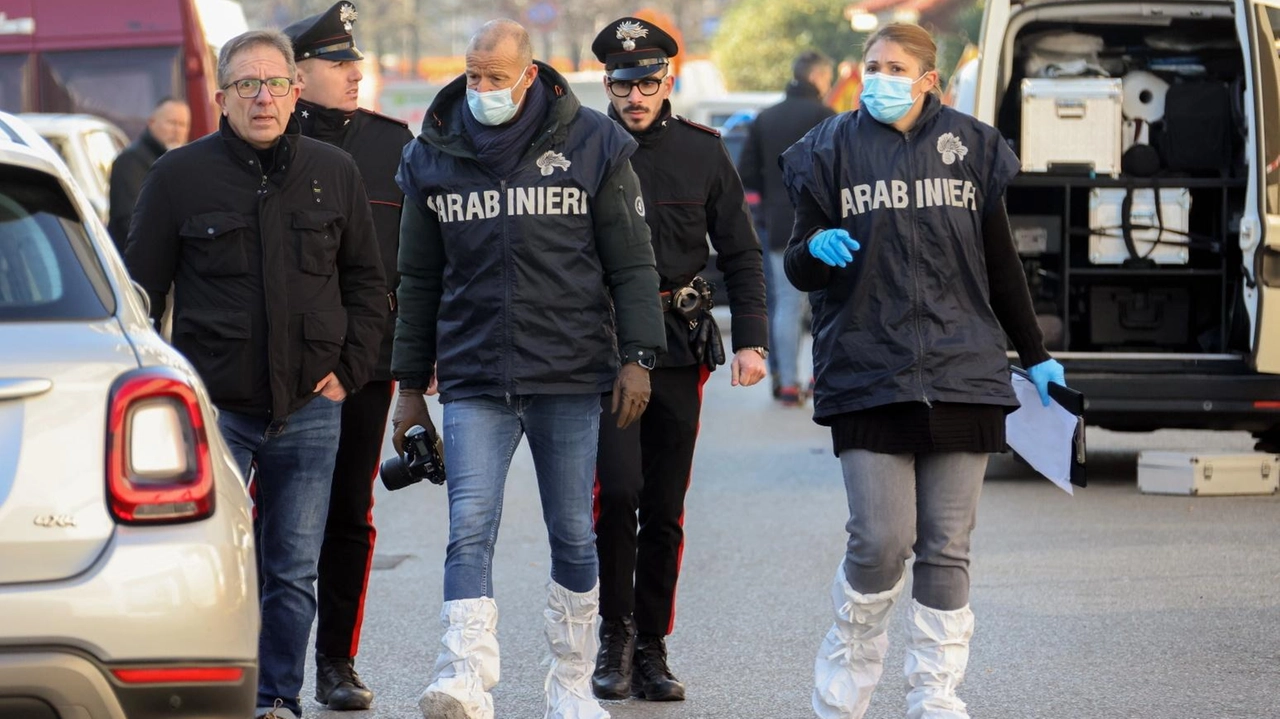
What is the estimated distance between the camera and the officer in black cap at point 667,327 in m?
6.21

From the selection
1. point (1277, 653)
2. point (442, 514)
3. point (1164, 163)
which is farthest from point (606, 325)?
point (1164, 163)

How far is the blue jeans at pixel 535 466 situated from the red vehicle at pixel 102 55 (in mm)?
15607

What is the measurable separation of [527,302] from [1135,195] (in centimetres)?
663

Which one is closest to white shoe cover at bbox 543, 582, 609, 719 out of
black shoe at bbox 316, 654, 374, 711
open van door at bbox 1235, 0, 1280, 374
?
black shoe at bbox 316, 654, 374, 711

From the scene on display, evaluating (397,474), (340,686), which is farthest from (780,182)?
(397,474)

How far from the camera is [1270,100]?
32.3 feet

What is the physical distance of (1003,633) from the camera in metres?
7.14

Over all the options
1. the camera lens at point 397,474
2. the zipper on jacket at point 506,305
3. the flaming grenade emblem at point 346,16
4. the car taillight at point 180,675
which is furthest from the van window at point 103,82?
the car taillight at point 180,675

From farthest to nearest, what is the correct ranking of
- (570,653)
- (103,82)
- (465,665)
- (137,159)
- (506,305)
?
(103,82), (137,159), (570,653), (506,305), (465,665)

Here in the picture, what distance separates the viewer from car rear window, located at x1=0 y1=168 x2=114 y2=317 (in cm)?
409

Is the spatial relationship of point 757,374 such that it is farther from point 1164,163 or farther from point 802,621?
point 1164,163

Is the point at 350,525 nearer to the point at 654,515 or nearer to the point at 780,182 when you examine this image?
the point at 654,515

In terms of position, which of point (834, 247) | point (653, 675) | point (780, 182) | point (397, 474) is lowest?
point (653, 675)

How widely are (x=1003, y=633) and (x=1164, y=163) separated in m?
4.98
